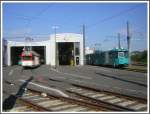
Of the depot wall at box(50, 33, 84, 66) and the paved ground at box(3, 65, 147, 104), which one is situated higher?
the depot wall at box(50, 33, 84, 66)

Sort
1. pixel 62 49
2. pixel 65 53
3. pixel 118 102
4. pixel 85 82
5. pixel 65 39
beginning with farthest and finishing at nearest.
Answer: pixel 65 53, pixel 62 49, pixel 65 39, pixel 85 82, pixel 118 102

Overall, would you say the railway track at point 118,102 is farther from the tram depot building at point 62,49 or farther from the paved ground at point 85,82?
the tram depot building at point 62,49

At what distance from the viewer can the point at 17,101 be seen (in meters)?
13.9

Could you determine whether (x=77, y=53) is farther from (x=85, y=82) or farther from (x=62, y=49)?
(x=85, y=82)

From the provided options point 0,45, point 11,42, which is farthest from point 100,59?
point 0,45

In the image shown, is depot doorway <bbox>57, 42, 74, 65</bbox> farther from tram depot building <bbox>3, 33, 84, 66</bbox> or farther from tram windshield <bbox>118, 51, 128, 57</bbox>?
tram windshield <bbox>118, 51, 128, 57</bbox>

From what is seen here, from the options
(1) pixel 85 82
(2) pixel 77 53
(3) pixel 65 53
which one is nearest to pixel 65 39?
(2) pixel 77 53

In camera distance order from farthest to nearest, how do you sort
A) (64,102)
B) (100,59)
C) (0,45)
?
1. (100,59)
2. (64,102)
3. (0,45)

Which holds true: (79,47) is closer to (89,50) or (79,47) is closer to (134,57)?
(134,57)

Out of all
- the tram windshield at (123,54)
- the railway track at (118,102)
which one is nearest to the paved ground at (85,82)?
the railway track at (118,102)

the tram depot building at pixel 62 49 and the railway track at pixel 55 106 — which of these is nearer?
the railway track at pixel 55 106

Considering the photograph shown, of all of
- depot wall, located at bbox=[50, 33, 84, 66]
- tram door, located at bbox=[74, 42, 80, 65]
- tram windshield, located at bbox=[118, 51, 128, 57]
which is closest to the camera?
tram windshield, located at bbox=[118, 51, 128, 57]

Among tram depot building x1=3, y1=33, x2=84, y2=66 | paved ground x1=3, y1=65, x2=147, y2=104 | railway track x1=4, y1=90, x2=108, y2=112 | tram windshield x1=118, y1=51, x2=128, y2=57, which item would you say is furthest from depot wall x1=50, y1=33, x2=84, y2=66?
railway track x1=4, y1=90, x2=108, y2=112

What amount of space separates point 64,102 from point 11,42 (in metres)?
35.8
